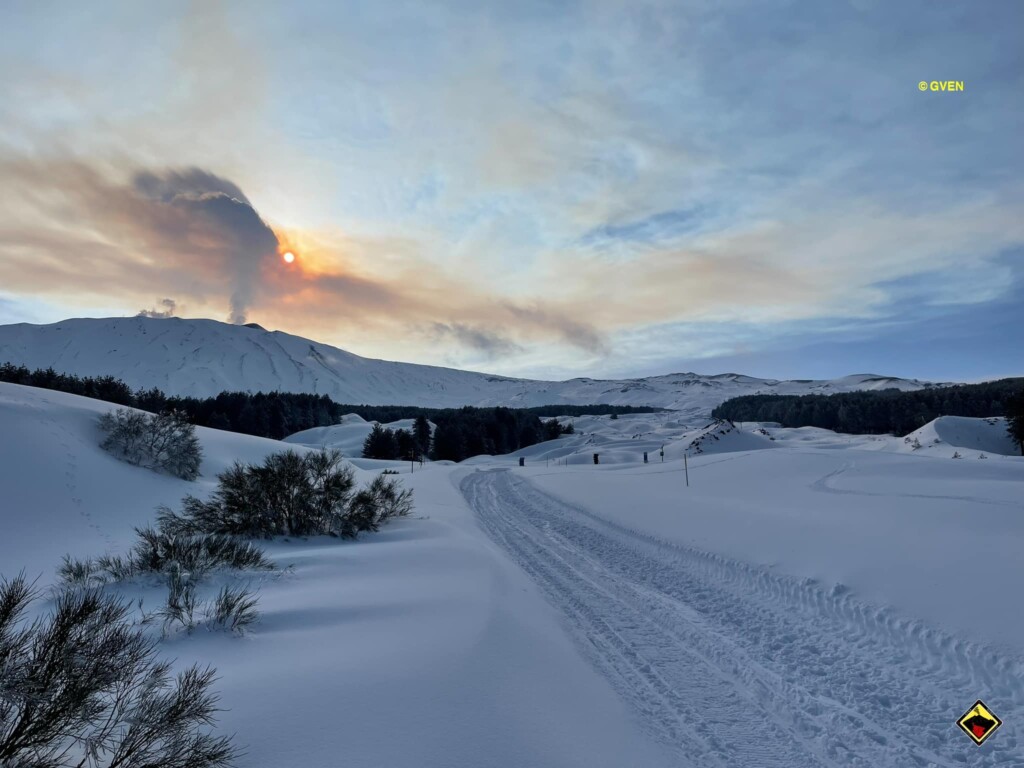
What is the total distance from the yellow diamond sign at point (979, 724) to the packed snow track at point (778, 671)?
9cm

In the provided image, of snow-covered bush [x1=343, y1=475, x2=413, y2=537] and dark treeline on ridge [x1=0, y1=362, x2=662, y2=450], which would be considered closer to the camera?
snow-covered bush [x1=343, y1=475, x2=413, y2=537]

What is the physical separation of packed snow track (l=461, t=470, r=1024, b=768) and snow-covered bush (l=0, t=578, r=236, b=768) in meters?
3.77

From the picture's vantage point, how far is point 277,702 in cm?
408

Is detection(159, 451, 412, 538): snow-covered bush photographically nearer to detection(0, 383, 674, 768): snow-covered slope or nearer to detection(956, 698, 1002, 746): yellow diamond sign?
detection(0, 383, 674, 768): snow-covered slope

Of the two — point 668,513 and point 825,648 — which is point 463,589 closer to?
point 825,648

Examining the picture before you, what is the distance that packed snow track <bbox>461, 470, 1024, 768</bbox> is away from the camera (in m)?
4.67

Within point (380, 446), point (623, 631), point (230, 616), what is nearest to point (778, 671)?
point (623, 631)

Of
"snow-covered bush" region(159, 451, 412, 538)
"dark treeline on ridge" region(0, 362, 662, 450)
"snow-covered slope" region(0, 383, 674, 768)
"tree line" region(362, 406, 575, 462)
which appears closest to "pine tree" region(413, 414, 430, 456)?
"tree line" region(362, 406, 575, 462)

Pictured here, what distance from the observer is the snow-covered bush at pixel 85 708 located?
9.45ft

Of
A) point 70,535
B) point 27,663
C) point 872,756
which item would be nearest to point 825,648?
point 872,756

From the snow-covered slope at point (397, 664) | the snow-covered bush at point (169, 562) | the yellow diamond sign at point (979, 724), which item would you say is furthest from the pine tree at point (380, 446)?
the yellow diamond sign at point (979, 724)

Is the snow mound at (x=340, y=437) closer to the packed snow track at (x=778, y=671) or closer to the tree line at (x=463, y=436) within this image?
the tree line at (x=463, y=436)

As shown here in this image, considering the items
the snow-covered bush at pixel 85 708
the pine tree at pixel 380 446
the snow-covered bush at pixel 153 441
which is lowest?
the pine tree at pixel 380 446

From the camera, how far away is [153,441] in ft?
60.1
